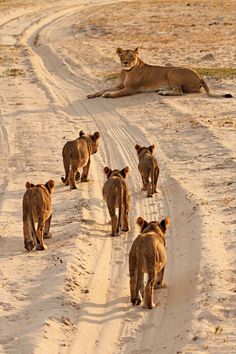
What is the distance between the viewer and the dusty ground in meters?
8.45

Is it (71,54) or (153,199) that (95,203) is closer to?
(153,199)

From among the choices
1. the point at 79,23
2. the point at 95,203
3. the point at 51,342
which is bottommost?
the point at 51,342

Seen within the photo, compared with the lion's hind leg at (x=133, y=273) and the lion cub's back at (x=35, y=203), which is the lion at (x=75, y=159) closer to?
the lion cub's back at (x=35, y=203)

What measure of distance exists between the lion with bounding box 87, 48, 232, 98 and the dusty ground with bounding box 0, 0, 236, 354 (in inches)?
12.9

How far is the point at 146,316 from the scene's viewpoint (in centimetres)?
885

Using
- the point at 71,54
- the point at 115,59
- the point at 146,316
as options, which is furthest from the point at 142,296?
the point at 71,54

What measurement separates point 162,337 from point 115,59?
65.7 feet

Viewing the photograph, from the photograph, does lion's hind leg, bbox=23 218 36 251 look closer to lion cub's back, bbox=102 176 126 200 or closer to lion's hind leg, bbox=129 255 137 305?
lion cub's back, bbox=102 176 126 200

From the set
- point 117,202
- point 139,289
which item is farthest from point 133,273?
point 117,202

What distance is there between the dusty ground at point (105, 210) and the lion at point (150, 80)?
0.33 metres

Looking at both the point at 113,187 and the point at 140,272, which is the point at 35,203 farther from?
the point at 140,272

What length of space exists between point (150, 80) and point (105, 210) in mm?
9859

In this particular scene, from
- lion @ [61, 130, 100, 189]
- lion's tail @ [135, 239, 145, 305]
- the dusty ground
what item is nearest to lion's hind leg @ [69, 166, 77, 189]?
lion @ [61, 130, 100, 189]

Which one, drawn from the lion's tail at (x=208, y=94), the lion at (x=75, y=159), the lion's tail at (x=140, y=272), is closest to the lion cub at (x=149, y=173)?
the lion at (x=75, y=159)
